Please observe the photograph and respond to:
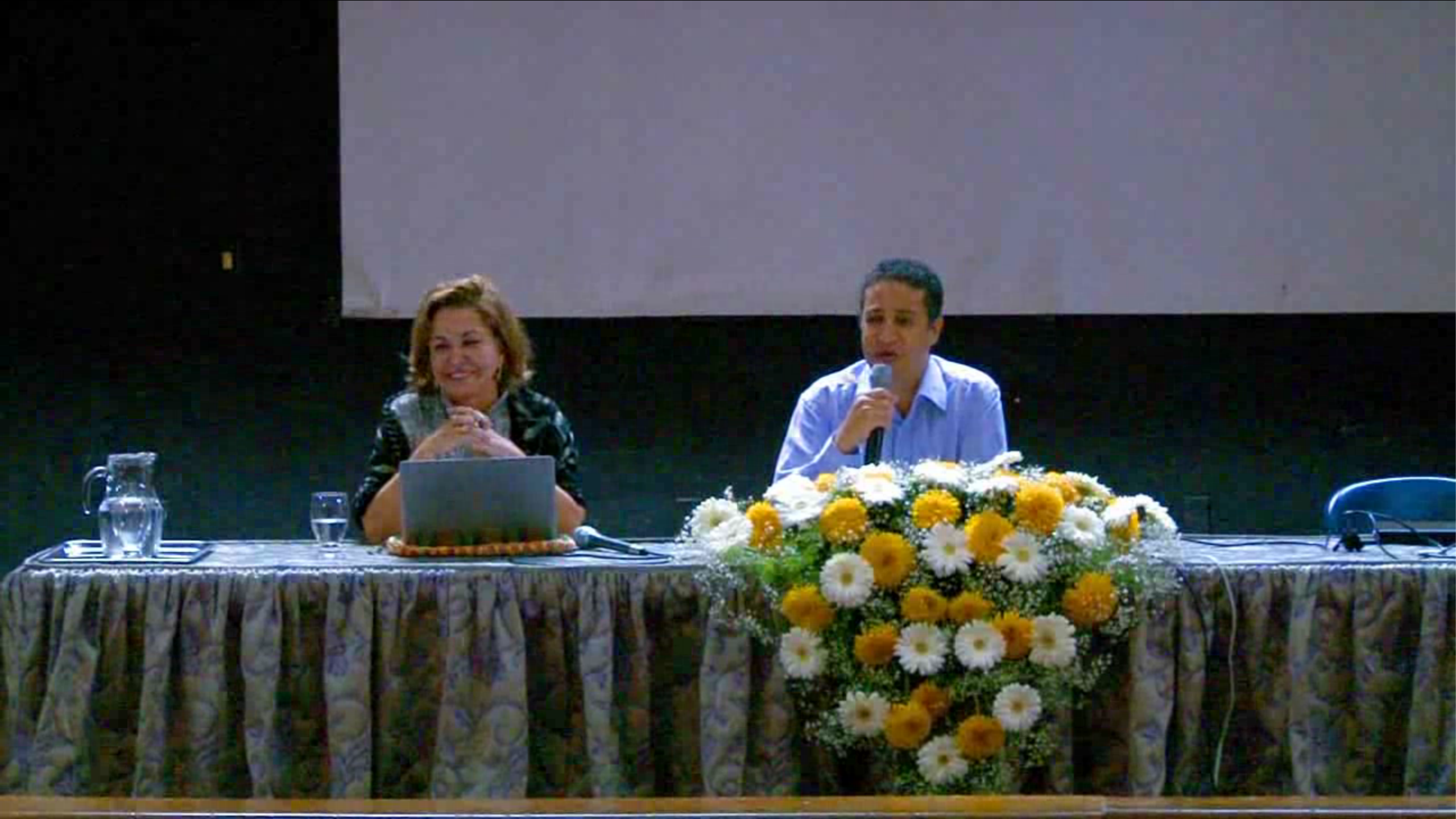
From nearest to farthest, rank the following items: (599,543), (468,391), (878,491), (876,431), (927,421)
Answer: (878,491), (599,543), (876,431), (468,391), (927,421)

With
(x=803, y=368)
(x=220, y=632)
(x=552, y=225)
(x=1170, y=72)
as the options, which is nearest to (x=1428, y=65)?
(x=1170, y=72)

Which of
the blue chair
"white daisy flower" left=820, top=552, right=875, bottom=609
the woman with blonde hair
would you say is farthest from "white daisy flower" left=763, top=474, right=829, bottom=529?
the blue chair

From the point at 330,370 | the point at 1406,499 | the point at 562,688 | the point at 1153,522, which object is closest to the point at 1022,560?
the point at 1153,522

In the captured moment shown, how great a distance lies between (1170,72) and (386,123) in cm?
203

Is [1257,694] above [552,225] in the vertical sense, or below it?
below

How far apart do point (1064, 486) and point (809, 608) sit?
1.46ft

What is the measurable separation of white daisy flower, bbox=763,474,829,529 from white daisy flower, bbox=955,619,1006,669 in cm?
29

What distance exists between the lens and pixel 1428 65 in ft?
17.0

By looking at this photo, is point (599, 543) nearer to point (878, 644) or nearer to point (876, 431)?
point (876, 431)

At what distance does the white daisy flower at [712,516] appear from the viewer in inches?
123

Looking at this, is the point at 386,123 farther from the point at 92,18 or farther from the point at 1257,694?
the point at 1257,694

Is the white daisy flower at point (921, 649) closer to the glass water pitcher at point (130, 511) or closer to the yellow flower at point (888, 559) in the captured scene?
the yellow flower at point (888, 559)

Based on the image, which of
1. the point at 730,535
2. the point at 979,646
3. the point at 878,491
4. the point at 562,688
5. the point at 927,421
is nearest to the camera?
the point at 979,646

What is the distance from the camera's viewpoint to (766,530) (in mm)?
3010
